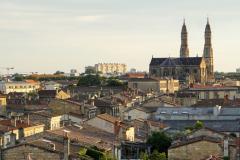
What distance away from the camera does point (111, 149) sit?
42062mm

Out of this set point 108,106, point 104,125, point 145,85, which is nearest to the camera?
point 104,125

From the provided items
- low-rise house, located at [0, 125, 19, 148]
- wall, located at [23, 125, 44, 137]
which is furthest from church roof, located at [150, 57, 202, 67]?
low-rise house, located at [0, 125, 19, 148]

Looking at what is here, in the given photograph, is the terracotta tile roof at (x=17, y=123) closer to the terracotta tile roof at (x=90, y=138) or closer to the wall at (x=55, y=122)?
the terracotta tile roof at (x=90, y=138)

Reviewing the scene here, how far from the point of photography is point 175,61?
185m

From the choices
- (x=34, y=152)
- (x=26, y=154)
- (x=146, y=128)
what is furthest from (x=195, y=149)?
(x=146, y=128)

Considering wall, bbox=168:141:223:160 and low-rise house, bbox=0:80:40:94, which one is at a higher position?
wall, bbox=168:141:223:160

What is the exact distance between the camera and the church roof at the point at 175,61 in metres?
183

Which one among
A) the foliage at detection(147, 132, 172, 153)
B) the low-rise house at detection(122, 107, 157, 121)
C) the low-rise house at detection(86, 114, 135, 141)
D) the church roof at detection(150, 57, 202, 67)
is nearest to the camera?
the foliage at detection(147, 132, 172, 153)

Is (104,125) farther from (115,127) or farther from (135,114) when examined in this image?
(135,114)

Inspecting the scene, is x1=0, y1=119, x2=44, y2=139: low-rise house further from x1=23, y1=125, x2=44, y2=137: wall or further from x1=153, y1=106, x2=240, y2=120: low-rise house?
x1=153, y1=106, x2=240, y2=120: low-rise house

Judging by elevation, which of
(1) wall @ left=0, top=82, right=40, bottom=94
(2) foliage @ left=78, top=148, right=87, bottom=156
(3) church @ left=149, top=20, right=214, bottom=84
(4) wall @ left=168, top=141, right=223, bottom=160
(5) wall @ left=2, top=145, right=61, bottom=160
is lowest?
(1) wall @ left=0, top=82, right=40, bottom=94

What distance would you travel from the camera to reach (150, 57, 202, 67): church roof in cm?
18338

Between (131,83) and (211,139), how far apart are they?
115688 mm

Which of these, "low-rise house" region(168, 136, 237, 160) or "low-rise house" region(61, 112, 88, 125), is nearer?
"low-rise house" region(168, 136, 237, 160)
